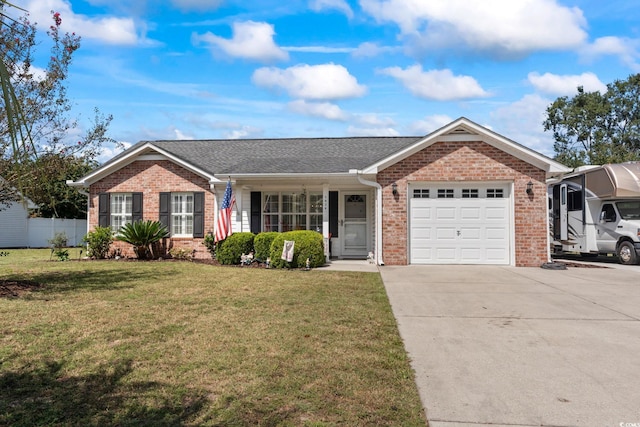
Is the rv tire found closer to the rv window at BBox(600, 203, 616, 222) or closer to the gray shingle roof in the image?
the rv window at BBox(600, 203, 616, 222)

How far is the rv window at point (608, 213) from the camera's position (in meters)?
14.1

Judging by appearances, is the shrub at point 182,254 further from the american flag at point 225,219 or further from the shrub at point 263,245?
the shrub at point 263,245

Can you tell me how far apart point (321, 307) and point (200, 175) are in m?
9.28

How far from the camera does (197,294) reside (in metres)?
8.19

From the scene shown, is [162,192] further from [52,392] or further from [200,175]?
[52,392]

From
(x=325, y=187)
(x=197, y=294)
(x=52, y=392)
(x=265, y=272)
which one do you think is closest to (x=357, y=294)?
(x=197, y=294)

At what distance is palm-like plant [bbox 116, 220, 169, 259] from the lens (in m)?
14.2

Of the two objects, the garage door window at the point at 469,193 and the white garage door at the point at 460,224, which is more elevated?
the garage door window at the point at 469,193

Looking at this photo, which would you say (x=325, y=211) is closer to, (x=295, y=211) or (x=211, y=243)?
(x=295, y=211)

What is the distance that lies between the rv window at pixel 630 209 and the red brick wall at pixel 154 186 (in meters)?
13.2

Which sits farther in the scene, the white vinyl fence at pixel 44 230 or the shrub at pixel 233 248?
the white vinyl fence at pixel 44 230

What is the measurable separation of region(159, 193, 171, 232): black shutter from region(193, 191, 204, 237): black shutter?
90 cm

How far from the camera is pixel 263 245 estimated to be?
43.4 ft

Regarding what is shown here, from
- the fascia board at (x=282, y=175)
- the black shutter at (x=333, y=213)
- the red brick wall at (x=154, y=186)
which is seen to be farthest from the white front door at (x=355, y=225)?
the red brick wall at (x=154, y=186)
